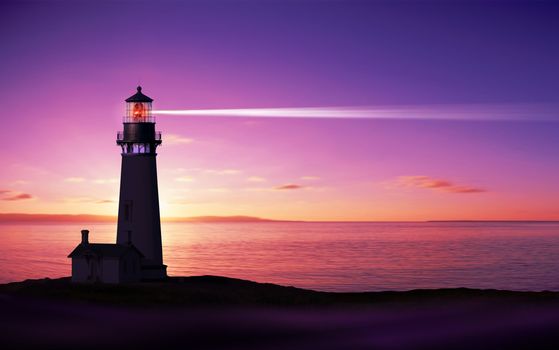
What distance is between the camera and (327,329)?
38.0m

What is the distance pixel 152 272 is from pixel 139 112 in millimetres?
11913

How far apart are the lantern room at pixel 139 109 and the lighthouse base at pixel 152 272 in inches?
425

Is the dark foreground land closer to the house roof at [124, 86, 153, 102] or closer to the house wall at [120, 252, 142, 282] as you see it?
the house wall at [120, 252, 142, 282]

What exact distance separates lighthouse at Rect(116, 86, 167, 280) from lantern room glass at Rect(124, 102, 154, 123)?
1.79 ft

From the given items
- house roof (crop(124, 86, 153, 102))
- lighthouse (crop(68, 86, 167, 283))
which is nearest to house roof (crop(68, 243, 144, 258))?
lighthouse (crop(68, 86, 167, 283))

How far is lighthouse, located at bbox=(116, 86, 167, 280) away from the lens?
5528cm

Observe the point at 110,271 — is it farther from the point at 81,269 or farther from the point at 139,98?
the point at 139,98

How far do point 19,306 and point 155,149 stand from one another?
18.0m

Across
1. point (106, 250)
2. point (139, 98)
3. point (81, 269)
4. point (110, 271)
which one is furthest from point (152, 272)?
point (139, 98)

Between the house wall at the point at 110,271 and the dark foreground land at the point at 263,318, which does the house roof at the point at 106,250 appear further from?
the dark foreground land at the point at 263,318

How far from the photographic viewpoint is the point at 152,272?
56.5 m

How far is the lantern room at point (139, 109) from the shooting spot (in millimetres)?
57188

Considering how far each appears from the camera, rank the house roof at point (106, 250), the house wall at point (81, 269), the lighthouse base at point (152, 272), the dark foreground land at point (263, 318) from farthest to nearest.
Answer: the lighthouse base at point (152, 272)
the house wall at point (81, 269)
the house roof at point (106, 250)
the dark foreground land at point (263, 318)

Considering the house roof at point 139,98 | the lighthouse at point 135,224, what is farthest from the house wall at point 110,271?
the house roof at point 139,98
